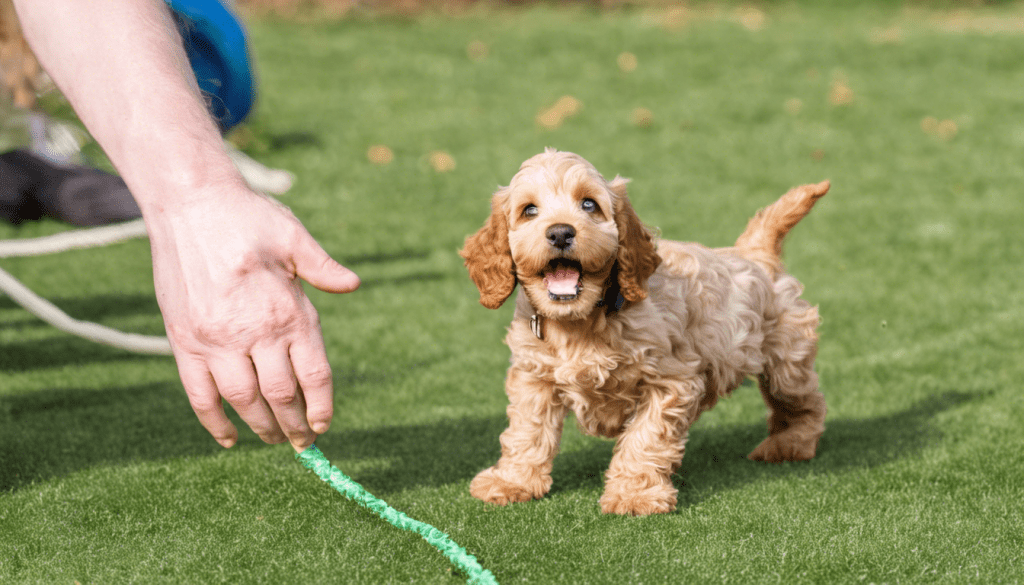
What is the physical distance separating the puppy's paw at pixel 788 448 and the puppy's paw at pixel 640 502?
0.88m

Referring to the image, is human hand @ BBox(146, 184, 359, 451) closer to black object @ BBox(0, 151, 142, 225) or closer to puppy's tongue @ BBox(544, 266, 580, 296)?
puppy's tongue @ BBox(544, 266, 580, 296)

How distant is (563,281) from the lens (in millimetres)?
3398

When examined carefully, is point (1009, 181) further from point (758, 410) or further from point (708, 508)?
point (708, 508)

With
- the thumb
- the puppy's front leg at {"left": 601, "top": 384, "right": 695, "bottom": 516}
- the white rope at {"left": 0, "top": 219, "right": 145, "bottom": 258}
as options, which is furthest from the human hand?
the white rope at {"left": 0, "top": 219, "right": 145, "bottom": 258}

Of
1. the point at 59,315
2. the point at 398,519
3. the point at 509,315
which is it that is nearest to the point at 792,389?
the point at 398,519

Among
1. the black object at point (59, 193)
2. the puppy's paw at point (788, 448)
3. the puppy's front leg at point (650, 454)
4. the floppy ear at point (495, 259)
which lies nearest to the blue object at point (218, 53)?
the floppy ear at point (495, 259)

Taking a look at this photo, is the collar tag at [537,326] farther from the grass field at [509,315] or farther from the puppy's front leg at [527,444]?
the grass field at [509,315]

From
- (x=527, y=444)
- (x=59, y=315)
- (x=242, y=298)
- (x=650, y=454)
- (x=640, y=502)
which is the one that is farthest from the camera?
(x=59, y=315)

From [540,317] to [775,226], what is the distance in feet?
4.45

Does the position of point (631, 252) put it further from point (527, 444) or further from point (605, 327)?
point (527, 444)

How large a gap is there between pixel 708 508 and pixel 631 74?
10183 millimetres

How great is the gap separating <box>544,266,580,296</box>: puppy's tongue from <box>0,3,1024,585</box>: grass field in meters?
0.78

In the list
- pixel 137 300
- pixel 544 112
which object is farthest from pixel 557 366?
pixel 544 112

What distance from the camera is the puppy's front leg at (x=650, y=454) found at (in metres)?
3.56
